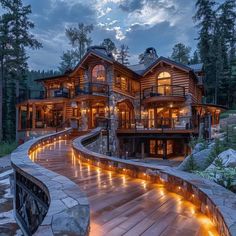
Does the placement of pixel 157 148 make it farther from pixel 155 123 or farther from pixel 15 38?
pixel 15 38

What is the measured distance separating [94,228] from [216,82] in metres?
31.1

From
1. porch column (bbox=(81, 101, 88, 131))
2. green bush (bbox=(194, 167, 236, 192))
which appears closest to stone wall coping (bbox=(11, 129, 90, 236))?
green bush (bbox=(194, 167, 236, 192))

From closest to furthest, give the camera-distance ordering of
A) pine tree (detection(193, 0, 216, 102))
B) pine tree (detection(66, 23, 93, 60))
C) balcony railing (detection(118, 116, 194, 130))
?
balcony railing (detection(118, 116, 194, 130)) → pine tree (detection(193, 0, 216, 102)) → pine tree (detection(66, 23, 93, 60))

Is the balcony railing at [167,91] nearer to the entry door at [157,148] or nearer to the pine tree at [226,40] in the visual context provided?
the entry door at [157,148]

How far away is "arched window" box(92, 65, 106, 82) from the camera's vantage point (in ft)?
60.3

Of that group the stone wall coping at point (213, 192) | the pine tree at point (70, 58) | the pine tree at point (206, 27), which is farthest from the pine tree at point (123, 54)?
the stone wall coping at point (213, 192)

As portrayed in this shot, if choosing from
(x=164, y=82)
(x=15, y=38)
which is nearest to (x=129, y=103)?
(x=164, y=82)

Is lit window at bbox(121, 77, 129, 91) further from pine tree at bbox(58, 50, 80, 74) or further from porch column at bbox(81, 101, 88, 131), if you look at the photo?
pine tree at bbox(58, 50, 80, 74)

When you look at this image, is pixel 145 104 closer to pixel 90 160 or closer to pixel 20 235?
pixel 90 160

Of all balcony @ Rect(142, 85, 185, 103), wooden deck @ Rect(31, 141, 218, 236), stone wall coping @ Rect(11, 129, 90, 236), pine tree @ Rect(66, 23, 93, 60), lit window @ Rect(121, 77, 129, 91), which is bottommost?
wooden deck @ Rect(31, 141, 218, 236)

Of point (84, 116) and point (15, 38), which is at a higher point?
point (15, 38)

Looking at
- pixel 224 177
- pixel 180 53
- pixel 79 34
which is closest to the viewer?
pixel 224 177

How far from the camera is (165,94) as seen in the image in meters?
18.7

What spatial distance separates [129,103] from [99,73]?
3970mm
